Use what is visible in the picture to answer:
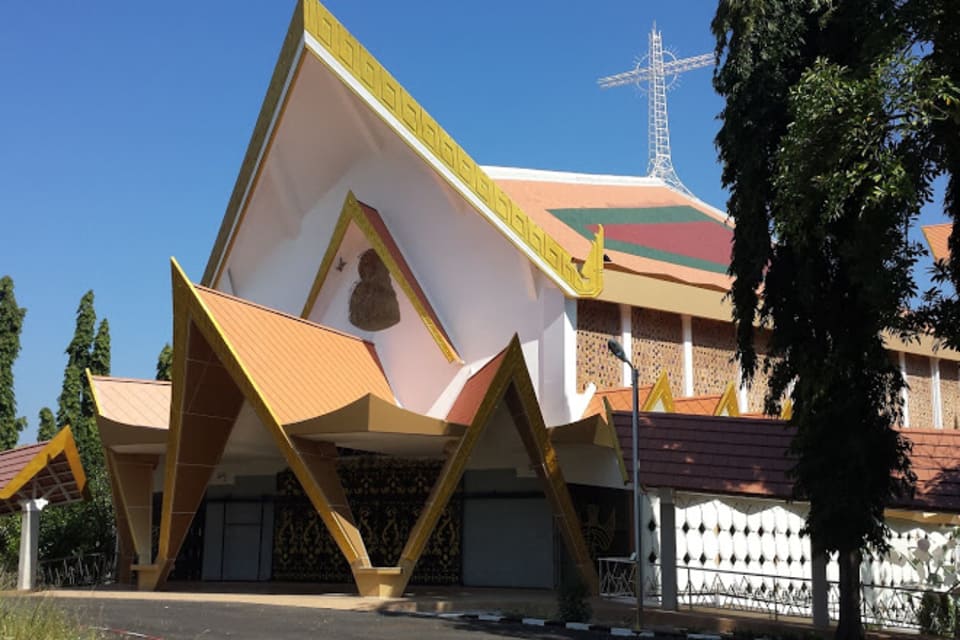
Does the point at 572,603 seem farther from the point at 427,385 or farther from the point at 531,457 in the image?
the point at 427,385

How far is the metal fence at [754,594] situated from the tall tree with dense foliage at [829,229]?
8.65 feet

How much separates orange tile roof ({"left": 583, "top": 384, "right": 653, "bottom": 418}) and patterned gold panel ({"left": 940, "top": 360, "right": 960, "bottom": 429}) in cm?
1356

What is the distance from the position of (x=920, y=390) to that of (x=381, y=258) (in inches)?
643

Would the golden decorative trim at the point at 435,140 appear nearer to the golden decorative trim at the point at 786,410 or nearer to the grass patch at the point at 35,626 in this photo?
the golden decorative trim at the point at 786,410

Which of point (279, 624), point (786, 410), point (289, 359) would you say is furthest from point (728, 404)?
point (279, 624)

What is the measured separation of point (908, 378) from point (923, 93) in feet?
69.2

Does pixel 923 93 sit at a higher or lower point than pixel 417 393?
higher

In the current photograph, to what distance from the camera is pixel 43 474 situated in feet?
70.5

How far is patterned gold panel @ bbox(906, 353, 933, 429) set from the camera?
2956 centimetres

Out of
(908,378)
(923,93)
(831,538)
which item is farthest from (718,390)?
(923,93)

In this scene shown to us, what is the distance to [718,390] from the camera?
24469 mm

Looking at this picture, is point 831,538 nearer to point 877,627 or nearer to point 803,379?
point 803,379

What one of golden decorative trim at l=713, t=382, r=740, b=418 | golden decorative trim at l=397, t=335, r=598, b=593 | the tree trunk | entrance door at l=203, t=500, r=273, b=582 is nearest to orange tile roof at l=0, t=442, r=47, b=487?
entrance door at l=203, t=500, r=273, b=582

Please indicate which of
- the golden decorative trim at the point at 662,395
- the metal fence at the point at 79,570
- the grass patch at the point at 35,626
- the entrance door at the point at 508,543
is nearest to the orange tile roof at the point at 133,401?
the metal fence at the point at 79,570
